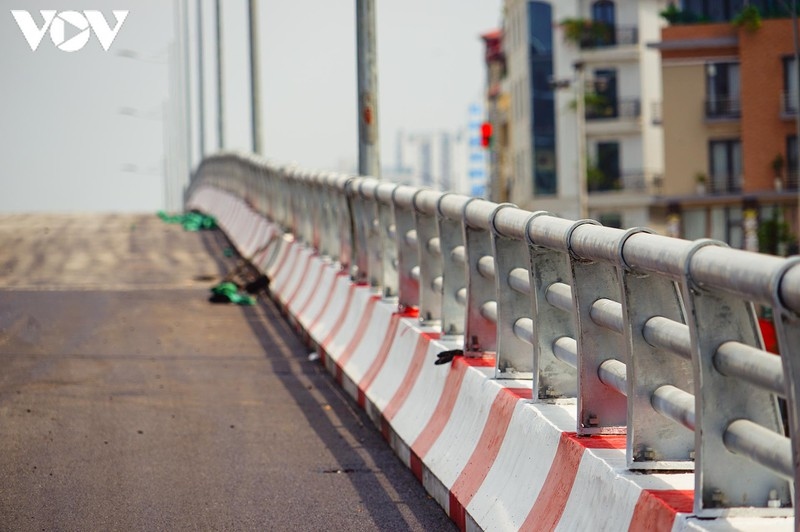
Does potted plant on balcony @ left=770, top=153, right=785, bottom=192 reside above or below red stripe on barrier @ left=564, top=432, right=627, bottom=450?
above

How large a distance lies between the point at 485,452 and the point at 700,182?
72051 millimetres

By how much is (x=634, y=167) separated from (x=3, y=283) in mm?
71124

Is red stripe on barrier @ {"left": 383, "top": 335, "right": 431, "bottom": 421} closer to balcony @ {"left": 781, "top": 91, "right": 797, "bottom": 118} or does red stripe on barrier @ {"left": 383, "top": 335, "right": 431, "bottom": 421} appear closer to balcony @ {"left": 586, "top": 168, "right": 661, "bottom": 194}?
balcony @ {"left": 781, "top": 91, "right": 797, "bottom": 118}

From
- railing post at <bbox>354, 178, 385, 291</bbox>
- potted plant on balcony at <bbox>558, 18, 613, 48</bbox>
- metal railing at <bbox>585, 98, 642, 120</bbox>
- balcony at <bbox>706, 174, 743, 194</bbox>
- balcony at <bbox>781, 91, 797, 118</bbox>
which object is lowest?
railing post at <bbox>354, 178, 385, 291</bbox>

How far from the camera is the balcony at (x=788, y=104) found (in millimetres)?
71750

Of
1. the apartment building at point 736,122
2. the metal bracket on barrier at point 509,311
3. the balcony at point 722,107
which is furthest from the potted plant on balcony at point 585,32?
the metal bracket on barrier at point 509,311

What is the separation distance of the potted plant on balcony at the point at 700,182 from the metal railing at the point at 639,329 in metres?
69.0

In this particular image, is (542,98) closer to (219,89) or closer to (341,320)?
(219,89)

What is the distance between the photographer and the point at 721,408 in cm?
461

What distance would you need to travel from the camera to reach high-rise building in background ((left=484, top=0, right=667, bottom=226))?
8769 centimetres

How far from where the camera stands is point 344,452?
903cm

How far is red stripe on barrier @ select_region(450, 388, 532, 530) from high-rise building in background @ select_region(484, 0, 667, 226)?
250 ft

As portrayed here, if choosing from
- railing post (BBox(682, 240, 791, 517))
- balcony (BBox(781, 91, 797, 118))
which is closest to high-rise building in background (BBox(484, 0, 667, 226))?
balcony (BBox(781, 91, 797, 118))

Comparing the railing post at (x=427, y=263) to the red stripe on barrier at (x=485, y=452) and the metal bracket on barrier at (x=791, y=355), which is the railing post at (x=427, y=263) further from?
the metal bracket on barrier at (x=791, y=355)
